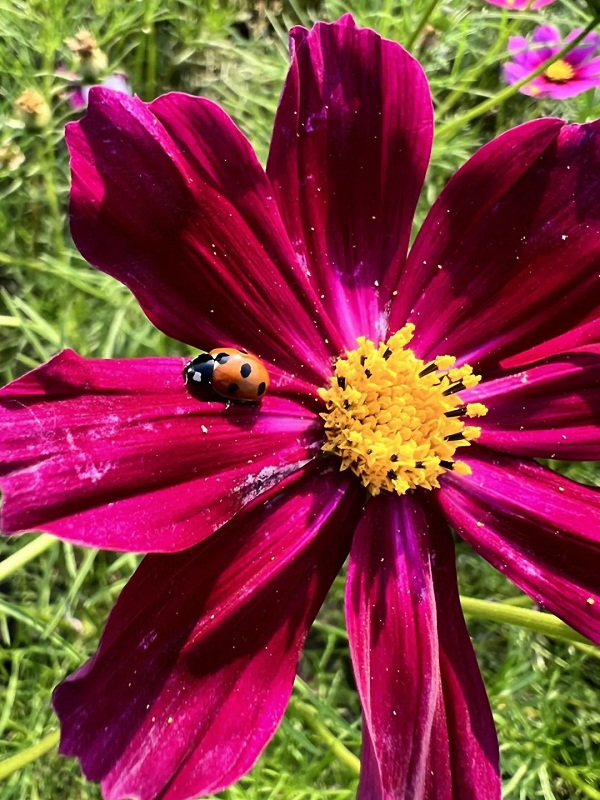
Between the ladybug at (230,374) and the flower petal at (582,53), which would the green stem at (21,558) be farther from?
the flower petal at (582,53)

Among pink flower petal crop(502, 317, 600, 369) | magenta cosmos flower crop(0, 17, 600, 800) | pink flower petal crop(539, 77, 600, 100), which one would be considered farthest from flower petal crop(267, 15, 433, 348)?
pink flower petal crop(539, 77, 600, 100)

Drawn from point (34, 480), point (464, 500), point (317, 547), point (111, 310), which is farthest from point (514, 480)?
point (111, 310)

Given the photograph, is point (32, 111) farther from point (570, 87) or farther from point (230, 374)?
point (570, 87)

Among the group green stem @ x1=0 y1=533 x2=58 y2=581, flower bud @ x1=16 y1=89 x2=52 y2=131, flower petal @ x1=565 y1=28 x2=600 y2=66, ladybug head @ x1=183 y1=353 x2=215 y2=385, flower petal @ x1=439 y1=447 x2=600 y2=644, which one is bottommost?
green stem @ x1=0 y1=533 x2=58 y2=581

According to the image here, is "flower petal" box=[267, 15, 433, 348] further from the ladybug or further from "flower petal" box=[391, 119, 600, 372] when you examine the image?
the ladybug

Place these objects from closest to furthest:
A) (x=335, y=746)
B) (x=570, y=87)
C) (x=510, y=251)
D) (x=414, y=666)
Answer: (x=414, y=666) < (x=510, y=251) < (x=335, y=746) < (x=570, y=87)

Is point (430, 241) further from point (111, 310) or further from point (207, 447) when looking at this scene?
point (111, 310)

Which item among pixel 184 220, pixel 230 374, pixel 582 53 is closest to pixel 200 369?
pixel 230 374
